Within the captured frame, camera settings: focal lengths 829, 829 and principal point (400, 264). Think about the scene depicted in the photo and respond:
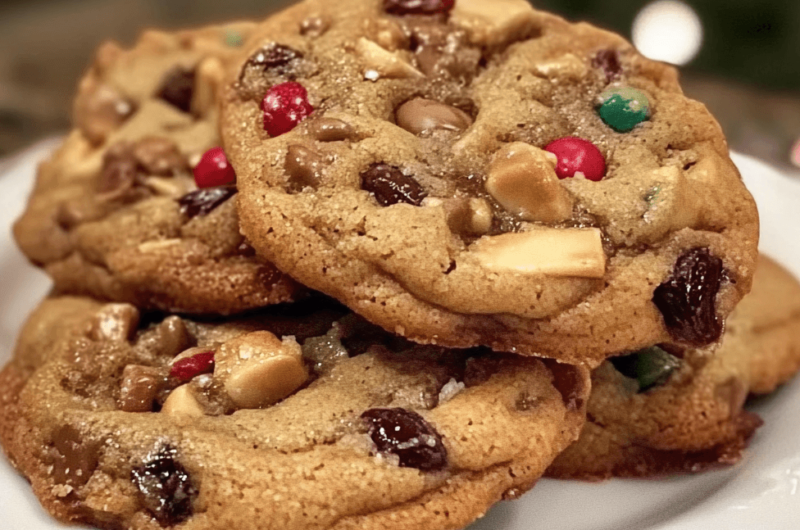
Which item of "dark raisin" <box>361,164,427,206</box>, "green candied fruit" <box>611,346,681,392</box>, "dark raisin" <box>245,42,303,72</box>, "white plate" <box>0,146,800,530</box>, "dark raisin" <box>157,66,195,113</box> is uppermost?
"dark raisin" <box>245,42,303,72</box>

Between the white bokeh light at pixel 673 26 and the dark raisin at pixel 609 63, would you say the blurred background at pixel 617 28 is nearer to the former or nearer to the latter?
the white bokeh light at pixel 673 26

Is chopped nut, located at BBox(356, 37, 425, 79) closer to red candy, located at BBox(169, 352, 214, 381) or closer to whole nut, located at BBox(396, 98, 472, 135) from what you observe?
whole nut, located at BBox(396, 98, 472, 135)

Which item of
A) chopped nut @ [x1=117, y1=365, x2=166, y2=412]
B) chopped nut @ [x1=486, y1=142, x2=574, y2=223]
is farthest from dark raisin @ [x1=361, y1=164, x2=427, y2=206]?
chopped nut @ [x1=117, y1=365, x2=166, y2=412]

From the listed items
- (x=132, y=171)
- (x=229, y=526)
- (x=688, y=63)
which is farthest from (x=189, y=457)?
(x=688, y=63)

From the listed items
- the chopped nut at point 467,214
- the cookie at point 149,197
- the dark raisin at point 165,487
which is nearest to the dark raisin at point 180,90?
the cookie at point 149,197

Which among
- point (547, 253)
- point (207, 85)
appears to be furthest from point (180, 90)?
point (547, 253)

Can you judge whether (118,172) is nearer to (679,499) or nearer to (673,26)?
(679,499)
